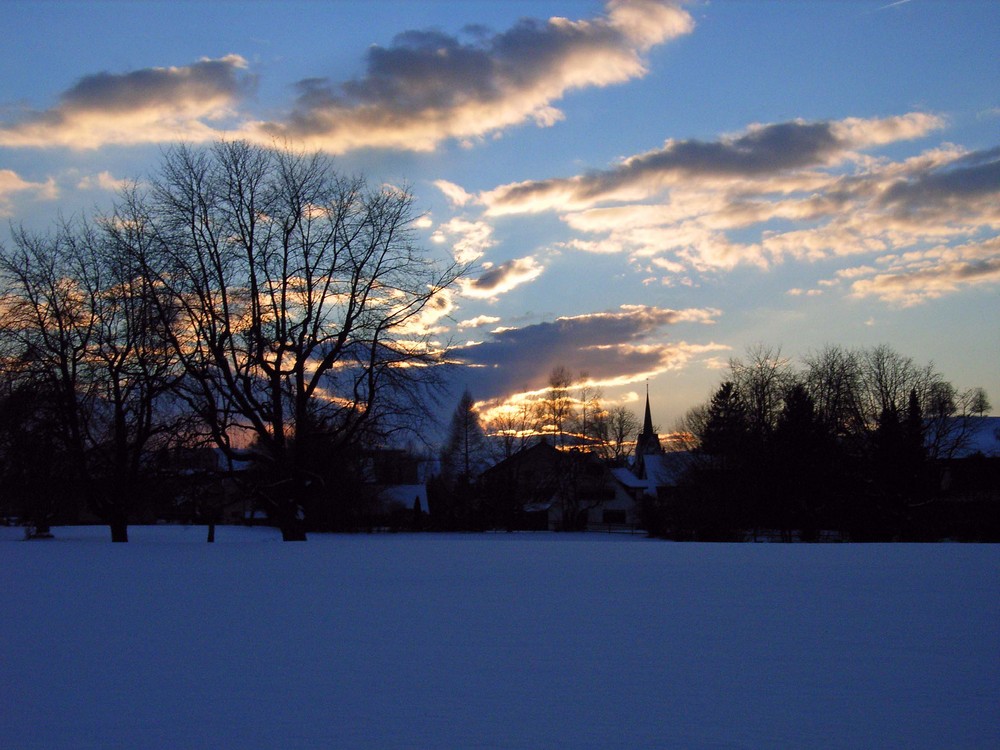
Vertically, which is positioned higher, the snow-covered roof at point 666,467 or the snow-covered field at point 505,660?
the snow-covered roof at point 666,467

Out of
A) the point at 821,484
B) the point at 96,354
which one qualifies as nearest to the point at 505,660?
the point at 96,354

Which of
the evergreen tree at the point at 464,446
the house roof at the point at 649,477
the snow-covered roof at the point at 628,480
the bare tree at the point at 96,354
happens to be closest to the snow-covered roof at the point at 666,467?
the house roof at the point at 649,477

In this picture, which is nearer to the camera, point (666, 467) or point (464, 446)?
point (666, 467)

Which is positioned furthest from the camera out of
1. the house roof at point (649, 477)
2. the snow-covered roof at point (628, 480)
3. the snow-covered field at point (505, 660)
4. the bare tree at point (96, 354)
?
the snow-covered roof at point (628, 480)

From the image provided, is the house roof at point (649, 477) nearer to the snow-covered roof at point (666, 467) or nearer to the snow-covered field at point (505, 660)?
the snow-covered roof at point (666, 467)

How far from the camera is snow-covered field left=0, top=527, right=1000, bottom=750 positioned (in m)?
6.70

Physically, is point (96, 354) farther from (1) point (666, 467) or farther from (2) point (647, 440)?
(2) point (647, 440)

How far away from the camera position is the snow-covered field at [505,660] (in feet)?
22.0

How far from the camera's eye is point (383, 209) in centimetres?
3025

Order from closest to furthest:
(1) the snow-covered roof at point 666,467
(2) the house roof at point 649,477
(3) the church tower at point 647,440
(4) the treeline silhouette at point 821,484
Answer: (4) the treeline silhouette at point 821,484 < (1) the snow-covered roof at point 666,467 < (2) the house roof at point 649,477 < (3) the church tower at point 647,440

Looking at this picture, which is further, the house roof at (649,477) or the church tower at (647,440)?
the church tower at (647,440)

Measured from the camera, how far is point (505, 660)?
894 centimetres

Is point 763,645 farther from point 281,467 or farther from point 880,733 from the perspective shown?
point 281,467

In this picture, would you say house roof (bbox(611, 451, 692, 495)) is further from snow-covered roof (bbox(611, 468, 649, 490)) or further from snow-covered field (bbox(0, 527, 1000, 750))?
snow-covered field (bbox(0, 527, 1000, 750))
